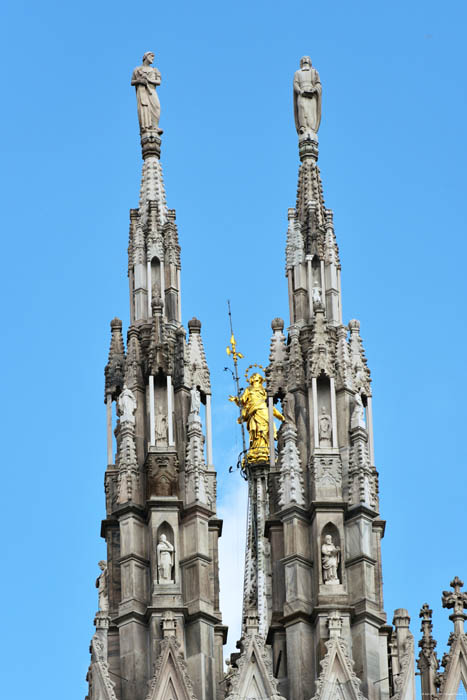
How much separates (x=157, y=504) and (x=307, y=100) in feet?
29.5

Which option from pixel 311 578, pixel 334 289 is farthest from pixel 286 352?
pixel 311 578

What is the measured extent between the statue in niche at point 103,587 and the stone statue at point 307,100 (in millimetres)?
8973

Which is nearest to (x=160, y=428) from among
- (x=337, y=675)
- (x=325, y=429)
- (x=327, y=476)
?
(x=325, y=429)

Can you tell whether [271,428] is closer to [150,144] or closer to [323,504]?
[323,504]

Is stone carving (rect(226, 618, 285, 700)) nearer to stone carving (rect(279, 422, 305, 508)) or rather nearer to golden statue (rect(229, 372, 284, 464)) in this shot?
stone carving (rect(279, 422, 305, 508))

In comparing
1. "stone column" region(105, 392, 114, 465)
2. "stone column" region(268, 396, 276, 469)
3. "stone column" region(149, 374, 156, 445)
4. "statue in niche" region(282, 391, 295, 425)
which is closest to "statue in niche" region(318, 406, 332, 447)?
"statue in niche" region(282, 391, 295, 425)

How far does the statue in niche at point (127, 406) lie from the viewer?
51.0 m

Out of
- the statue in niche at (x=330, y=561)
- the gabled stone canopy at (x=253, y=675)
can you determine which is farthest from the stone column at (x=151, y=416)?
the gabled stone canopy at (x=253, y=675)

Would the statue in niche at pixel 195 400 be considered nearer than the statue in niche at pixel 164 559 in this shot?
No

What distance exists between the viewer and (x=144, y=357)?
51.7m

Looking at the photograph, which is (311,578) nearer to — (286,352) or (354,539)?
(354,539)

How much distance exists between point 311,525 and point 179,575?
7.44ft

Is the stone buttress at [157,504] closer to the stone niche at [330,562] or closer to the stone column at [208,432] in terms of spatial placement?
the stone column at [208,432]

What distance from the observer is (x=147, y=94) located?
55.6 meters
